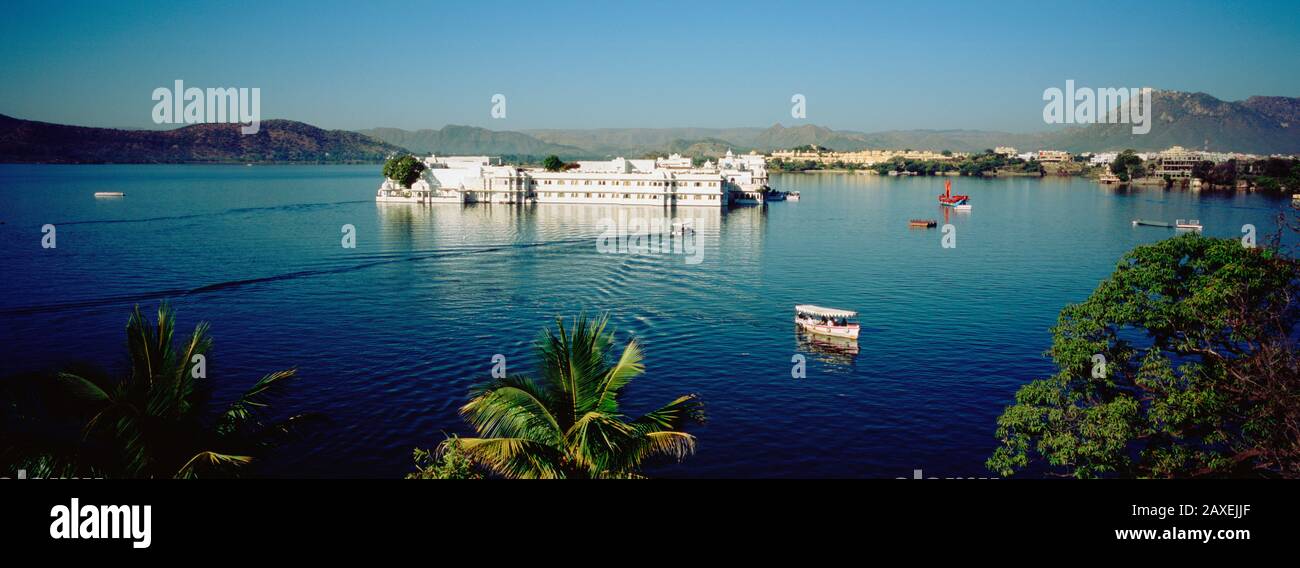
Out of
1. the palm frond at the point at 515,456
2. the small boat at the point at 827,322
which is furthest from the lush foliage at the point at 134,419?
the small boat at the point at 827,322

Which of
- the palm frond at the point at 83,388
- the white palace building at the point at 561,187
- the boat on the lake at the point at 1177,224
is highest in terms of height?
the white palace building at the point at 561,187

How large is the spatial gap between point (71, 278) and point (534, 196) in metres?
70.0

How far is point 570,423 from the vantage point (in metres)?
12.9

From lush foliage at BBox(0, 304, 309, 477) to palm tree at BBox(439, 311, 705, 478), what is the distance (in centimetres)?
366

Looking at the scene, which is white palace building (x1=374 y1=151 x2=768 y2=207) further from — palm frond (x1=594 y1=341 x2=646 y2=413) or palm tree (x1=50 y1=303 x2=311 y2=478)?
palm tree (x1=50 y1=303 x2=311 y2=478)

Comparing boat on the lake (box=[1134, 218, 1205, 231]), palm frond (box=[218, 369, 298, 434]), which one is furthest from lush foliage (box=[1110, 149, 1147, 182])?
palm frond (box=[218, 369, 298, 434])

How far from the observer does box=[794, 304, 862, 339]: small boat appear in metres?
35.7

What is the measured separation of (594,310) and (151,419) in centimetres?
2995

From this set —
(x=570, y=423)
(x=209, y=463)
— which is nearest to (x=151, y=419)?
(x=209, y=463)

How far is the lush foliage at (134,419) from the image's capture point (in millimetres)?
10953

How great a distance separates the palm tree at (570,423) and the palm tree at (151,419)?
356 centimetres

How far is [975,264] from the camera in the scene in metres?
59.1

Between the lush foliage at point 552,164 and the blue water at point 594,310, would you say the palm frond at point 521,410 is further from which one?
the lush foliage at point 552,164
